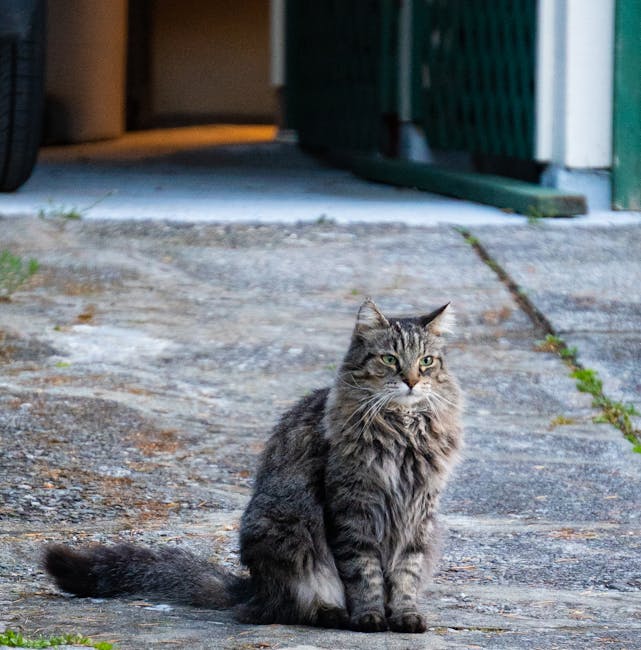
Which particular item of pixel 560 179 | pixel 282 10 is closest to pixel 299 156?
pixel 282 10

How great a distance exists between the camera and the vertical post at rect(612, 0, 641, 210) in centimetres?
888

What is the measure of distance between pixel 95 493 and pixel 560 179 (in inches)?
209

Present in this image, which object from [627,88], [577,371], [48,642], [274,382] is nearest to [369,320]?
[48,642]

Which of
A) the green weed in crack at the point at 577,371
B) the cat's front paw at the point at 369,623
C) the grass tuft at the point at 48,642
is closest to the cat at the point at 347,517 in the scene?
the cat's front paw at the point at 369,623

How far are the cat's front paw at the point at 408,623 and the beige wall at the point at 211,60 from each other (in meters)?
18.2

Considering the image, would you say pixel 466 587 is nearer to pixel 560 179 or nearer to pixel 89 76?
pixel 560 179

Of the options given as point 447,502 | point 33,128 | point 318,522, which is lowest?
point 447,502

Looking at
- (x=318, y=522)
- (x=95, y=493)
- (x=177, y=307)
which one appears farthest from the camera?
(x=177, y=307)

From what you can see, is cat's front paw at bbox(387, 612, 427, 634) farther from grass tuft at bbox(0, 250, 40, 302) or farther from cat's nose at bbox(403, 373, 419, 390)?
grass tuft at bbox(0, 250, 40, 302)

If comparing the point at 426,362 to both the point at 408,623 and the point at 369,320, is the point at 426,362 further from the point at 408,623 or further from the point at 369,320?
the point at 408,623

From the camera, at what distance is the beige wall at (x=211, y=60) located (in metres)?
21.4

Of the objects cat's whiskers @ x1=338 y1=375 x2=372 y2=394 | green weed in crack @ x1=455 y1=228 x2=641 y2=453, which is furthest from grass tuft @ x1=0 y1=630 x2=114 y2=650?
green weed in crack @ x1=455 y1=228 x2=641 y2=453

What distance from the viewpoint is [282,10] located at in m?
16.6

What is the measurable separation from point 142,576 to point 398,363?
0.93 metres
